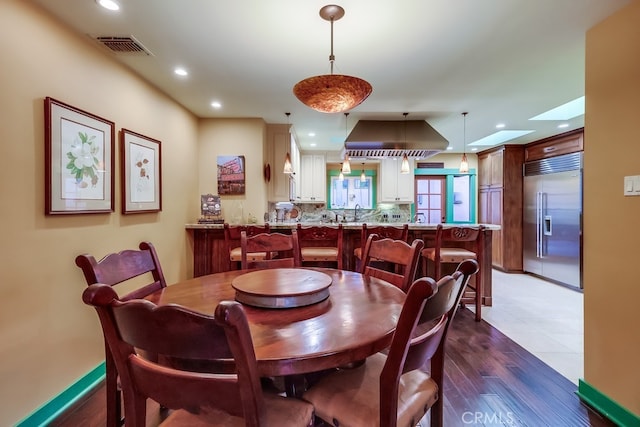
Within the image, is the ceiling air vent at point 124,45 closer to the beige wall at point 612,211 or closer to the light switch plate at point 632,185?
the beige wall at point 612,211

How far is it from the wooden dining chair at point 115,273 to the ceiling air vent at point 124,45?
1512 millimetres

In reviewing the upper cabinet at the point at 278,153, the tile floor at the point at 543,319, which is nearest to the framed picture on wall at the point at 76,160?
the upper cabinet at the point at 278,153

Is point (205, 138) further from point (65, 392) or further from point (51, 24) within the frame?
point (65, 392)

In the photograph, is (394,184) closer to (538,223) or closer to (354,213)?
(354,213)

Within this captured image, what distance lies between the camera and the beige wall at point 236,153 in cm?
396

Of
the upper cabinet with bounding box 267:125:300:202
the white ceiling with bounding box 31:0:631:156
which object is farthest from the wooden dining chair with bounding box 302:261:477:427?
the upper cabinet with bounding box 267:125:300:202

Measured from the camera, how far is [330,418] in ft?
3.40

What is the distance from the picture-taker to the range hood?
12.8 ft

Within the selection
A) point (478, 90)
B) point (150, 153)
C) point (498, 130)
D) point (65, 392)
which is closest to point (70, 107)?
point (150, 153)

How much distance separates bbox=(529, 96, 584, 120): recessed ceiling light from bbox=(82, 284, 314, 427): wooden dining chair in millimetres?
4360

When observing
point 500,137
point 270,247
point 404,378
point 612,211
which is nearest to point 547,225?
point 500,137

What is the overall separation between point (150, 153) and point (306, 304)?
2382 millimetres

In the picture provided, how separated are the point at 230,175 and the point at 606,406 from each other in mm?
3983

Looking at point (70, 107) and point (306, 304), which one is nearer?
point (306, 304)
